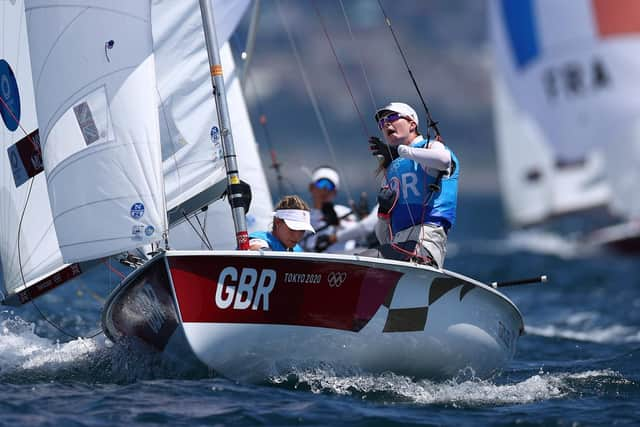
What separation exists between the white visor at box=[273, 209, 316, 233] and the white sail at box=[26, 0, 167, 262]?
66 centimetres

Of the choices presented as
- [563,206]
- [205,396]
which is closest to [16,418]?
[205,396]

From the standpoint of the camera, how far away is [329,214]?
9.02 metres

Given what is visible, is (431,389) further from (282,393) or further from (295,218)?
(295,218)

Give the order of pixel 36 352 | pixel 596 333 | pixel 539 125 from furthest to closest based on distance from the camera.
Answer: pixel 539 125 → pixel 596 333 → pixel 36 352

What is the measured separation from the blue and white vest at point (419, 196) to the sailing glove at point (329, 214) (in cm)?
278

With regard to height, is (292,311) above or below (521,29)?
below

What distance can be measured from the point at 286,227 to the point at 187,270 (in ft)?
2.80

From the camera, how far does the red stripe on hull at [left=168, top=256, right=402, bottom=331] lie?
18.1ft

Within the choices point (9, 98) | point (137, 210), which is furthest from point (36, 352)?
point (9, 98)

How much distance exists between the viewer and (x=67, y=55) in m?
5.98

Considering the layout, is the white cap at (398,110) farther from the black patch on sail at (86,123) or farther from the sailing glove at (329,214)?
the sailing glove at (329,214)

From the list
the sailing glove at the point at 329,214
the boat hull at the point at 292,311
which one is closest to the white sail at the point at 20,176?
the boat hull at the point at 292,311

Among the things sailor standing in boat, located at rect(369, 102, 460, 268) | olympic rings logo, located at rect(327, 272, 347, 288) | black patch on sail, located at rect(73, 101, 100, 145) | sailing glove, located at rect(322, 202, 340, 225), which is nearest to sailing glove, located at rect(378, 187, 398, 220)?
sailor standing in boat, located at rect(369, 102, 460, 268)

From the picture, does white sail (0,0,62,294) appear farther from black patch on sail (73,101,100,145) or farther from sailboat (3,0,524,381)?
black patch on sail (73,101,100,145)
